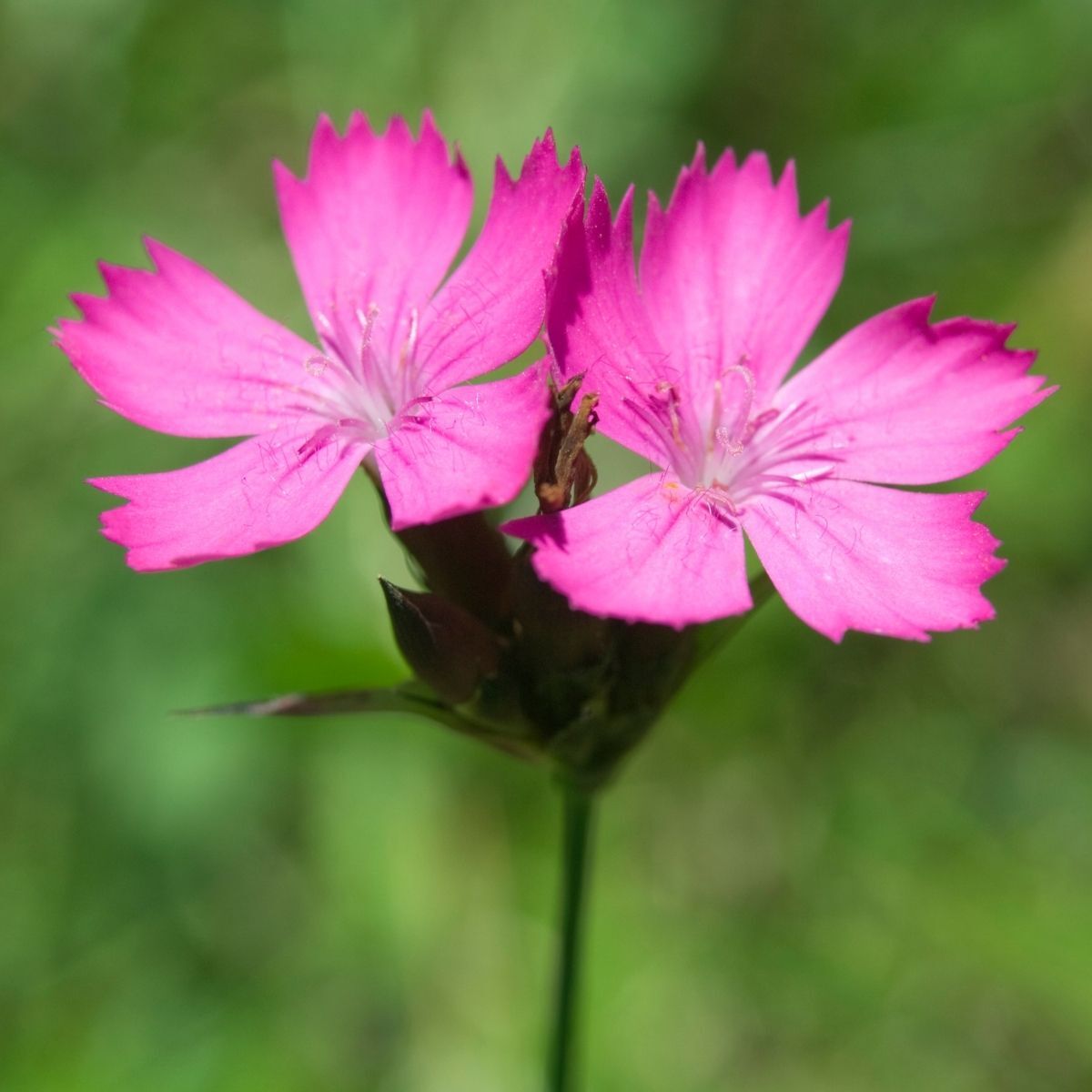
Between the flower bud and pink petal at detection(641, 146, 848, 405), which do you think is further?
pink petal at detection(641, 146, 848, 405)

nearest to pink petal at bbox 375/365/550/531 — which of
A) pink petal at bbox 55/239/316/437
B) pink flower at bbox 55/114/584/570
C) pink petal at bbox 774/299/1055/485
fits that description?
pink flower at bbox 55/114/584/570

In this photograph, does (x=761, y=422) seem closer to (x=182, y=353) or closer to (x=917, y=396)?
(x=917, y=396)

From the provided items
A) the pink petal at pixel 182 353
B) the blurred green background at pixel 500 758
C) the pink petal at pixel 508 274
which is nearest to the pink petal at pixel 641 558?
the pink petal at pixel 508 274

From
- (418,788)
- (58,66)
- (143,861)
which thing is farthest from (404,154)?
(58,66)

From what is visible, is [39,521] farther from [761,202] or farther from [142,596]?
[761,202]

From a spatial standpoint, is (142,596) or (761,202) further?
(142,596)

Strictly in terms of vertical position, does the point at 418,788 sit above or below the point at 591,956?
above

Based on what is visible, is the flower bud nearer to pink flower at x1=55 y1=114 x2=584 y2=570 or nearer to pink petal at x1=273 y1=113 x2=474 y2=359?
pink flower at x1=55 y1=114 x2=584 y2=570
